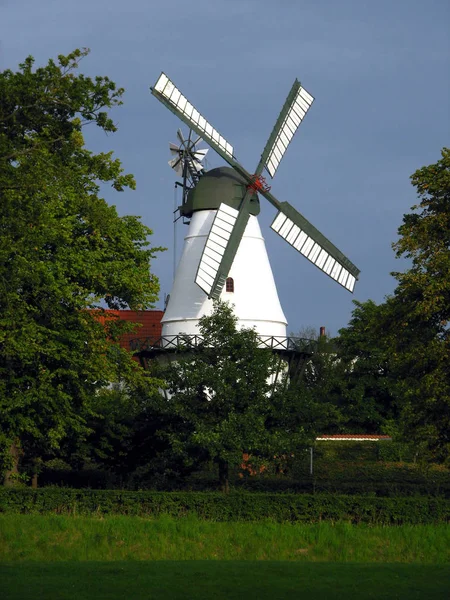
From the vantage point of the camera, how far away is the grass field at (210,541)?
22062mm

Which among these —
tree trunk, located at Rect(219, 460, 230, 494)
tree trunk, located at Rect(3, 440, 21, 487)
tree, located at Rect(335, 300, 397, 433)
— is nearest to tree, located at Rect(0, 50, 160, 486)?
tree trunk, located at Rect(3, 440, 21, 487)

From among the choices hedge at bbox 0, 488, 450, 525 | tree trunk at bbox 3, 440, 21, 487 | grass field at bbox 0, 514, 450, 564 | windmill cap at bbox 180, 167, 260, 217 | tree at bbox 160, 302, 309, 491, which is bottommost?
grass field at bbox 0, 514, 450, 564

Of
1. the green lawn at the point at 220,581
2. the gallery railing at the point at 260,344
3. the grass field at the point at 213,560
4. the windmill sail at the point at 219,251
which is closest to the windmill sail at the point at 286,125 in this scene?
the windmill sail at the point at 219,251

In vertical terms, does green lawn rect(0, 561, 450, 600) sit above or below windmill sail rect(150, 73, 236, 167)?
below

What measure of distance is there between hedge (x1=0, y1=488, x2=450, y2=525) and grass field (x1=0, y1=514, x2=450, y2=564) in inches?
86.7

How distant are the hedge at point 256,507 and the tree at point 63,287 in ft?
14.7

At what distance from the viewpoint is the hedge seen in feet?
91.0

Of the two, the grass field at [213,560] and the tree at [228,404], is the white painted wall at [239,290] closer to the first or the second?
the tree at [228,404]

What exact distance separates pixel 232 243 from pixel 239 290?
2.53 metres

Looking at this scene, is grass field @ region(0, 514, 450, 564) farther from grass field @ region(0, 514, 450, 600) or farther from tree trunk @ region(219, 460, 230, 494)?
tree trunk @ region(219, 460, 230, 494)

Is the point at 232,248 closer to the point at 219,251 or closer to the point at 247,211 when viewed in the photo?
the point at 219,251

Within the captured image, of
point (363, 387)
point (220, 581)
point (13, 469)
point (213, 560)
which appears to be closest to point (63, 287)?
point (13, 469)

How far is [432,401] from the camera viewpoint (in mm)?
30094

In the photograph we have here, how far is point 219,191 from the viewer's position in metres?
50.0
